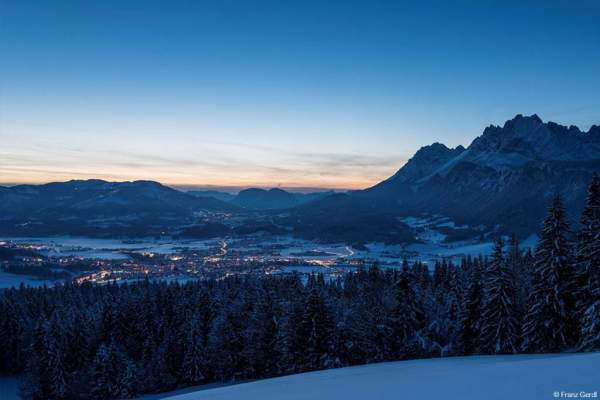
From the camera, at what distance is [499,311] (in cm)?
3309

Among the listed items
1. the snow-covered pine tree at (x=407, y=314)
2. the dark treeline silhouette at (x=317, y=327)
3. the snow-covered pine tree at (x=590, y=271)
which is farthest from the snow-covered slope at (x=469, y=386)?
the snow-covered pine tree at (x=407, y=314)

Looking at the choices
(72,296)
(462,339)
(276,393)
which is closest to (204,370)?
(462,339)

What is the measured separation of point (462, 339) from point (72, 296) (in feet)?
252

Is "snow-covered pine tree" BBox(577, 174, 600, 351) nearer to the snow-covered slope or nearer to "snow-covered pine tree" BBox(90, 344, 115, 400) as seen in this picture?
the snow-covered slope

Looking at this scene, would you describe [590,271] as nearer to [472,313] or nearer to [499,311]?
[499,311]

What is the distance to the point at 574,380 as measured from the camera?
11766 mm

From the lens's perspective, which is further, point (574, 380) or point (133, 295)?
point (133, 295)

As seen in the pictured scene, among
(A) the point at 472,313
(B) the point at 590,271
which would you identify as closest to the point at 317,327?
(A) the point at 472,313

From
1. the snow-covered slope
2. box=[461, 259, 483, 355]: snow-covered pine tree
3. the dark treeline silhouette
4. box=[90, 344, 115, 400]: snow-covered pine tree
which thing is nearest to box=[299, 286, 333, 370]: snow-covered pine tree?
the dark treeline silhouette

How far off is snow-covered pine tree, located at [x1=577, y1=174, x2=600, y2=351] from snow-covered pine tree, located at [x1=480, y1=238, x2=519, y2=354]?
16.1ft

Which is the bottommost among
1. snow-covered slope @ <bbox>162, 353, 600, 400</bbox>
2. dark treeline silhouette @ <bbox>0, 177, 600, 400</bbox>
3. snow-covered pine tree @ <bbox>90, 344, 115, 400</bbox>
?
snow-covered pine tree @ <bbox>90, 344, 115, 400</bbox>

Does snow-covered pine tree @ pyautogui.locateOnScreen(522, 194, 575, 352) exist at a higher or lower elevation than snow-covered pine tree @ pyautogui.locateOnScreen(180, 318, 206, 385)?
higher

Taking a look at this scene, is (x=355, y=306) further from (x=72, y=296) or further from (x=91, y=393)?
(x=72, y=296)

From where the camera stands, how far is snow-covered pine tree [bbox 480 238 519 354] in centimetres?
3294
